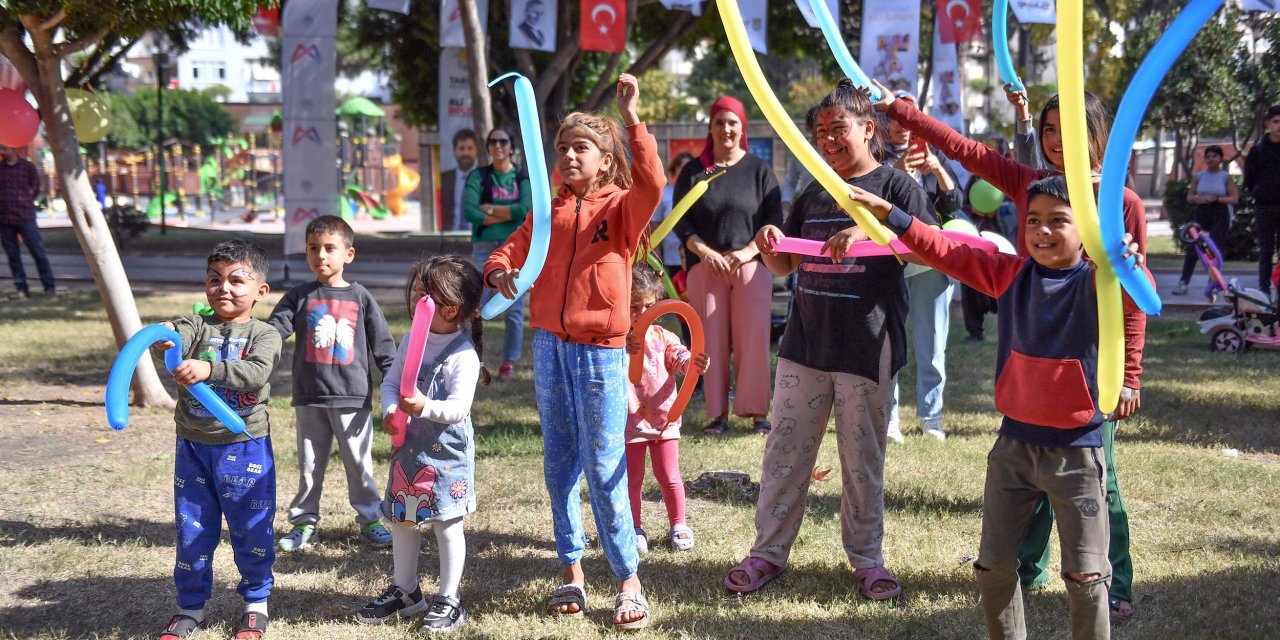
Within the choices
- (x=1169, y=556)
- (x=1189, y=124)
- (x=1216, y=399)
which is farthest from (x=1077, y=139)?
(x=1189, y=124)

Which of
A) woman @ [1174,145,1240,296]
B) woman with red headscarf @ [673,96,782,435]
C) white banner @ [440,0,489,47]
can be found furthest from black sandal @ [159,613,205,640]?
woman @ [1174,145,1240,296]

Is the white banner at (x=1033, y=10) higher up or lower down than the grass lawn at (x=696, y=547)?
higher up

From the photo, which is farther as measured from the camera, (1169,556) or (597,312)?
(1169,556)

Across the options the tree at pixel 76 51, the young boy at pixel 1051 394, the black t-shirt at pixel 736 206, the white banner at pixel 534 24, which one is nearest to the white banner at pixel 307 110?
the white banner at pixel 534 24

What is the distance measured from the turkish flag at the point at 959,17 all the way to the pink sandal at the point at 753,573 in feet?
44.4

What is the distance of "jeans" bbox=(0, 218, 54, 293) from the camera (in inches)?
515

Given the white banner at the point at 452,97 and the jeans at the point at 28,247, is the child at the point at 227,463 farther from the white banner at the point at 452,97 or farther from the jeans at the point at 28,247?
the white banner at the point at 452,97

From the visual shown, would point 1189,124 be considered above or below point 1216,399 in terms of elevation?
above

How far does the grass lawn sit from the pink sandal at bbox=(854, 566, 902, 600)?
0.13 ft

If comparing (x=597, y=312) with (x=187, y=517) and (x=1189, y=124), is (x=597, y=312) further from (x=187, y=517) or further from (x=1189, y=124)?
(x=1189, y=124)

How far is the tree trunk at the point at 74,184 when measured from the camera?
23.1ft

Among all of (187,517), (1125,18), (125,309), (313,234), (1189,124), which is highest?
(1125,18)

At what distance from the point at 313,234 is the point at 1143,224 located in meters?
3.12

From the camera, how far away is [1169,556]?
4.45 metres
